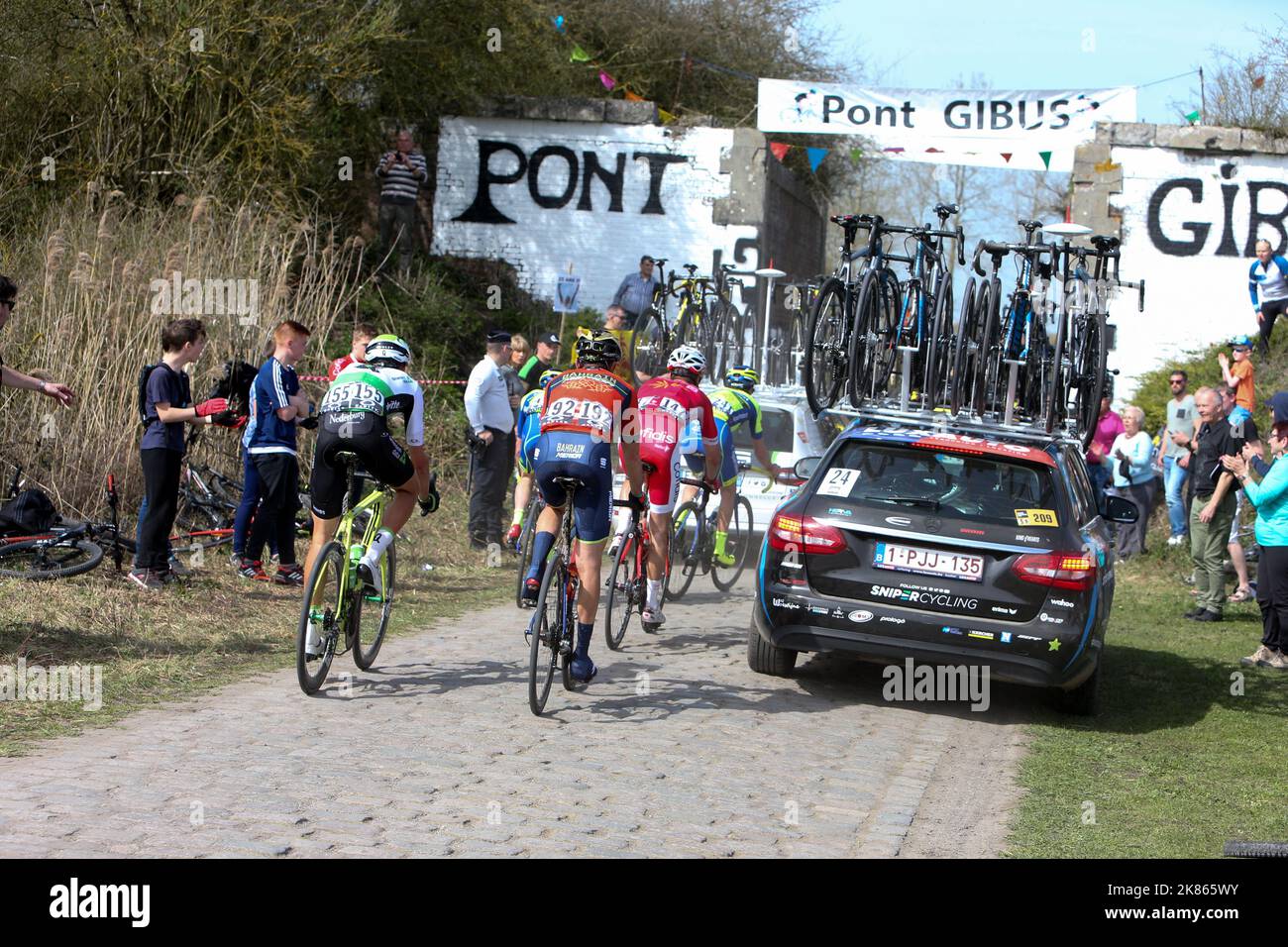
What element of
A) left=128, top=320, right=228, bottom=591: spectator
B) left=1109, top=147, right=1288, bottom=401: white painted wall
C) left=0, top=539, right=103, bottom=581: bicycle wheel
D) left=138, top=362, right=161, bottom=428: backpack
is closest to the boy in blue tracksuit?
left=128, top=320, right=228, bottom=591: spectator

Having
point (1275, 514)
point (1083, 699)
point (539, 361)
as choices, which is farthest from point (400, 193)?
point (1083, 699)

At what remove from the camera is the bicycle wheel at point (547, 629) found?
8031 millimetres

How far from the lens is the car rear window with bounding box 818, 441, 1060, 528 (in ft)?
29.8

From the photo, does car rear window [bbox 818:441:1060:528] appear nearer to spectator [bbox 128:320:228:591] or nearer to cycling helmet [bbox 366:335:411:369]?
cycling helmet [bbox 366:335:411:369]

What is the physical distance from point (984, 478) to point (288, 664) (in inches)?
173

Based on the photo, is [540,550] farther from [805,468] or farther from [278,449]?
[278,449]

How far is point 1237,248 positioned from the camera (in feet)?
77.3

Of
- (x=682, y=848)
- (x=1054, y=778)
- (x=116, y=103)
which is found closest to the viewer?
(x=682, y=848)

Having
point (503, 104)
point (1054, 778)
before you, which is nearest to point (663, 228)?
point (503, 104)

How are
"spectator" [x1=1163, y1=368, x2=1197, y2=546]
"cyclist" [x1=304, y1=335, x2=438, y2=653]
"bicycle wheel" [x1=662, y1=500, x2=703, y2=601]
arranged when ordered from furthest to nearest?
"spectator" [x1=1163, y1=368, x2=1197, y2=546]
"bicycle wheel" [x1=662, y1=500, x2=703, y2=601]
"cyclist" [x1=304, y1=335, x2=438, y2=653]

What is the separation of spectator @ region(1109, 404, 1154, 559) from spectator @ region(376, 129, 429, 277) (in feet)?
35.8

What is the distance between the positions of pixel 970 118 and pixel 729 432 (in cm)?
1112
